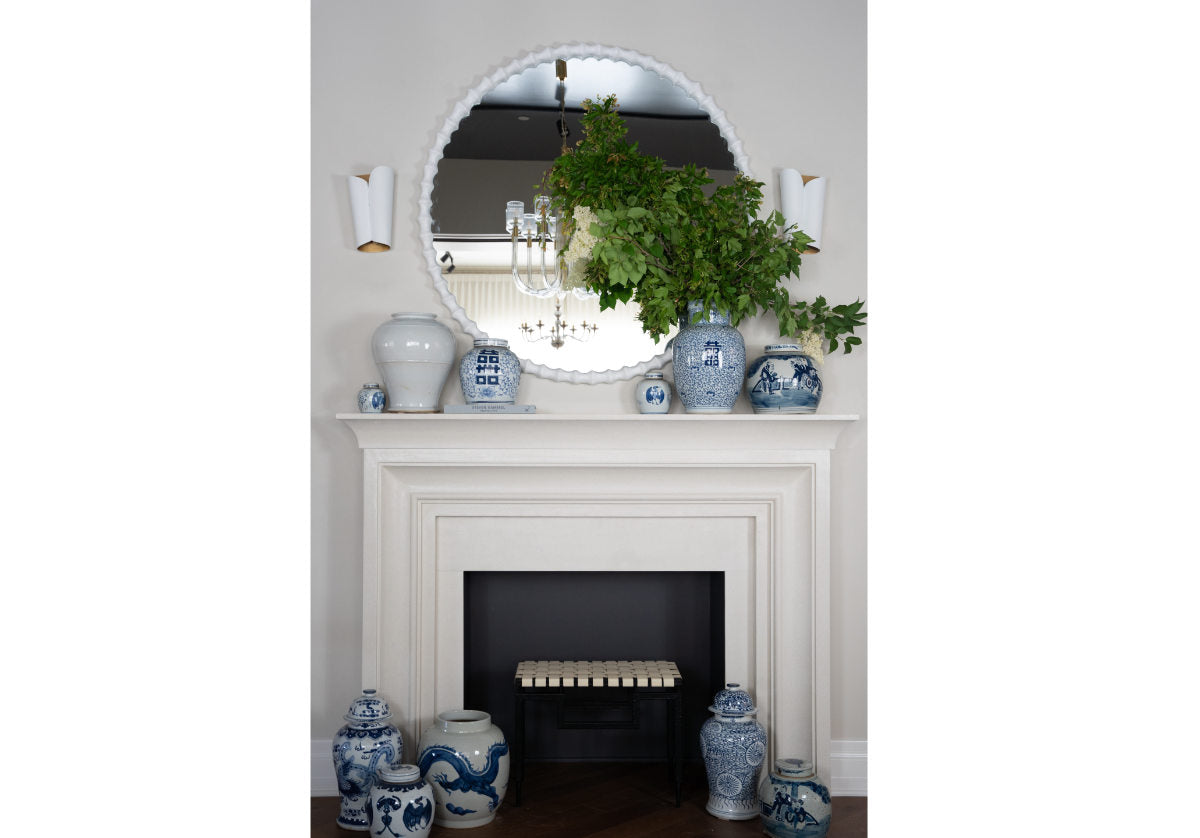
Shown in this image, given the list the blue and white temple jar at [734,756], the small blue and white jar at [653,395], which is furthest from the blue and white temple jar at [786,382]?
the blue and white temple jar at [734,756]

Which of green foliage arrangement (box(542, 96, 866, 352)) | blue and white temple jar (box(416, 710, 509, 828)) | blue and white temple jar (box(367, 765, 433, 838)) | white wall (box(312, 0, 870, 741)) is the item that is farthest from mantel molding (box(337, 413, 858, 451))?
blue and white temple jar (box(367, 765, 433, 838))

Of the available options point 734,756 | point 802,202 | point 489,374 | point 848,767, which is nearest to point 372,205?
point 489,374

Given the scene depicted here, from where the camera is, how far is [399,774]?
2.17 metres

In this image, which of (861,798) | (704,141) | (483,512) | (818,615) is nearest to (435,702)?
(483,512)

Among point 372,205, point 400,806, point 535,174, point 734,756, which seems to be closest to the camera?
point 400,806

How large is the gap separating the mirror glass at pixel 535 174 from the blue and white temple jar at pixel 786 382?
13.2 inches

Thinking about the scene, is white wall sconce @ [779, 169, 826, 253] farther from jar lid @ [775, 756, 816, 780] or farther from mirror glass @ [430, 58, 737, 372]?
jar lid @ [775, 756, 816, 780]

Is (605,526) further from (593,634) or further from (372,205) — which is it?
(372,205)

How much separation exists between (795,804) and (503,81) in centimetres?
224

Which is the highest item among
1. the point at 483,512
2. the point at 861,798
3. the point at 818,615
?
the point at 483,512
